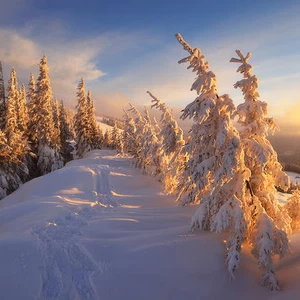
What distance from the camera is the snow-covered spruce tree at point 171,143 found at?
17359 mm

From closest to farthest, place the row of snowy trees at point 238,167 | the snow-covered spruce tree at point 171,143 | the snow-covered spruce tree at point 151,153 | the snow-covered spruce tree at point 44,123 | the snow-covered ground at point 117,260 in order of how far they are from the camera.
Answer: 1. the snow-covered ground at point 117,260
2. the row of snowy trees at point 238,167
3. the snow-covered spruce tree at point 171,143
4. the snow-covered spruce tree at point 151,153
5. the snow-covered spruce tree at point 44,123

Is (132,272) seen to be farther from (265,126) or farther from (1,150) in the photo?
(1,150)

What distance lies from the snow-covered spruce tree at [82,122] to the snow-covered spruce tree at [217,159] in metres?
42.8

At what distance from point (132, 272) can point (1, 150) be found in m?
24.2

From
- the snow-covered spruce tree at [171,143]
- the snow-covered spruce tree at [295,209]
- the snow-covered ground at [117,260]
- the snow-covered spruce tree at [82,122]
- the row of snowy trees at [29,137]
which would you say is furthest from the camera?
the snow-covered spruce tree at [82,122]

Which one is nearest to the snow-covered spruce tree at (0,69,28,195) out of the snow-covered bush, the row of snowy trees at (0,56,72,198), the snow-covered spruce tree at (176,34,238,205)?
the row of snowy trees at (0,56,72,198)

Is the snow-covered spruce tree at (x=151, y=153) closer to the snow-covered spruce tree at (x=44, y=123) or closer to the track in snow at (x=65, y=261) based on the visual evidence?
the track in snow at (x=65, y=261)

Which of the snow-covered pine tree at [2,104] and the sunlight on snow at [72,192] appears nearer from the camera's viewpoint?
the sunlight on snow at [72,192]

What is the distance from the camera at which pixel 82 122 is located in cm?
4950

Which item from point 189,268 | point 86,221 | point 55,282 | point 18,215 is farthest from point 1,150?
point 189,268

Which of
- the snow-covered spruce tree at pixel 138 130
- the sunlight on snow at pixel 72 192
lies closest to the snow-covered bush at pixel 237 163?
the sunlight on snow at pixel 72 192

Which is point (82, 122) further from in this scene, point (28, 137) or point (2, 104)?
point (2, 104)

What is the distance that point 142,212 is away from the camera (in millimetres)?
14695

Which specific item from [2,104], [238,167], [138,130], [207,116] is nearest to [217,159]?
[238,167]
